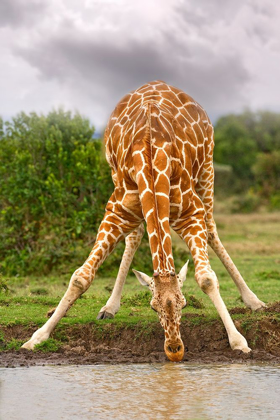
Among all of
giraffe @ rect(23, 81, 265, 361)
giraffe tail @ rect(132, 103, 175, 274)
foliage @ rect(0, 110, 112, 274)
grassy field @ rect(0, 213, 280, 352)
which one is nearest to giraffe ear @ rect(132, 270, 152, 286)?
giraffe @ rect(23, 81, 265, 361)

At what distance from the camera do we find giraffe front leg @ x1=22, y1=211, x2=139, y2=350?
6852 millimetres

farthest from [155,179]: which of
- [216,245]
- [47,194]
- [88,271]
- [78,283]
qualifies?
[47,194]

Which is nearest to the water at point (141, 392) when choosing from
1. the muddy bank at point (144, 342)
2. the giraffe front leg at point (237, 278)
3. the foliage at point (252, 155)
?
the muddy bank at point (144, 342)

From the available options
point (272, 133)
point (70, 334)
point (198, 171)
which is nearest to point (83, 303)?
point (70, 334)

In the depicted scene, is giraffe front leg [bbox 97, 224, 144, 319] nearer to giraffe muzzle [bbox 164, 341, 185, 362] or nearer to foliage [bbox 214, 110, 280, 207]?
giraffe muzzle [bbox 164, 341, 185, 362]

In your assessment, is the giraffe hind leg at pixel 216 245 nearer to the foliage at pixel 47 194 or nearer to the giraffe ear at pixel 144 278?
the giraffe ear at pixel 144 278

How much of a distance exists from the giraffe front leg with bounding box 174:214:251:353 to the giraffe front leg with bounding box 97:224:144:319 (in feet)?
4.91

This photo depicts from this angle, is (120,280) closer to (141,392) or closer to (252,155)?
(141,392)

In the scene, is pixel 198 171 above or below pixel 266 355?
above

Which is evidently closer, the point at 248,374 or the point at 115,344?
the point at 248,374

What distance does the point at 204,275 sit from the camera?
6.71m

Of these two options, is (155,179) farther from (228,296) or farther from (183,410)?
(228,296)

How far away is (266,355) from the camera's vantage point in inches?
255

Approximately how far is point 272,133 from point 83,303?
58.6 m
